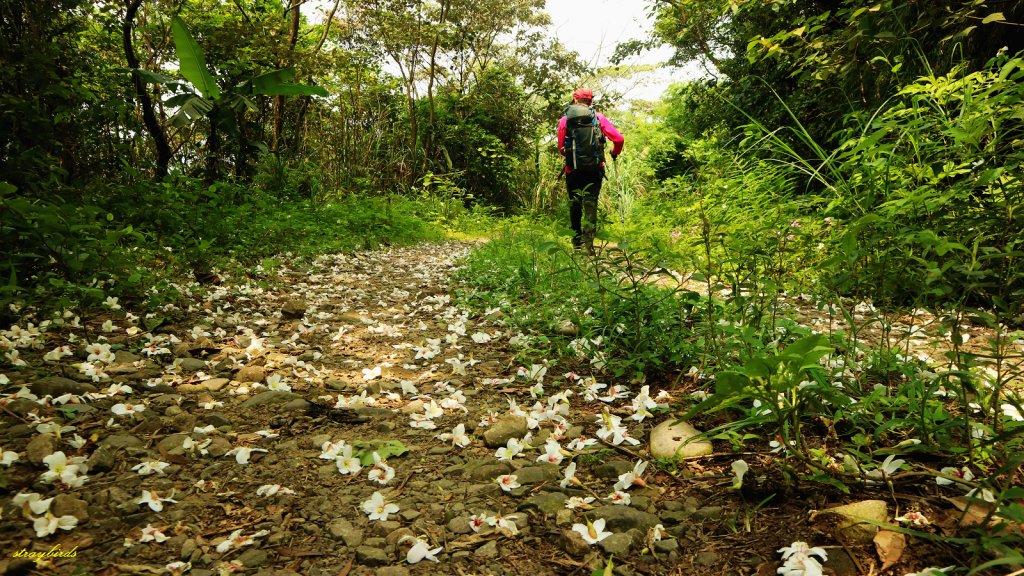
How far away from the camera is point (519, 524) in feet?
4.96

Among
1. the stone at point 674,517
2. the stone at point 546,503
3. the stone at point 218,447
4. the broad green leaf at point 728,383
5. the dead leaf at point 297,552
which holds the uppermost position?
the broad green leaf at point 728,383

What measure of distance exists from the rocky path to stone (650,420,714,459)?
0.07 m

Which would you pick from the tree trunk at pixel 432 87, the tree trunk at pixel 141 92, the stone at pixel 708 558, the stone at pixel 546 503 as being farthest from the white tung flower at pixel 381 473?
the tree trunk at pixel 432 87

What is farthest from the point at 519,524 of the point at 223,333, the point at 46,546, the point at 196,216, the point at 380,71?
the point at 380,71

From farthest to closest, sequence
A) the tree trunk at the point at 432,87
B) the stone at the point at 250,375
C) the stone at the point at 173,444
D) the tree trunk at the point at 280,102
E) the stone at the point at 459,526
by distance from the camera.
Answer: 1. the tree trunk at the point at 432,87
2. the tree trunk at the point at 280,102
3. the stone at the point at 250,375
4. the stone at the point at 173,444
5. the stone at the point at 459,526

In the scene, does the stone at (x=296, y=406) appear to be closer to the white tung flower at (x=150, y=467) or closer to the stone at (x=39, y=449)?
the white tung flower at (x=150, y=467)

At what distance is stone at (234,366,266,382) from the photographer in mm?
2572

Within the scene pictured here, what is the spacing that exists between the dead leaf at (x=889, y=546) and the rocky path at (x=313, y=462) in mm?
376

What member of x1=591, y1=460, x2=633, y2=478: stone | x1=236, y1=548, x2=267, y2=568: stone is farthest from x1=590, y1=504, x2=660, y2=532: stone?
x1=236, y1=548, x2=267, y2=568: stone

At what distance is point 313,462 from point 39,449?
2.90ft

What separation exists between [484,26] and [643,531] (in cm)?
1660

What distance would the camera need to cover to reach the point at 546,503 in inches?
62.7

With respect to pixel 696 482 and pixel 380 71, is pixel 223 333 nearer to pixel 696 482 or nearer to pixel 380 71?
pixel 696 482

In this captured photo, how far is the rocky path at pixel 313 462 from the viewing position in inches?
53.8
